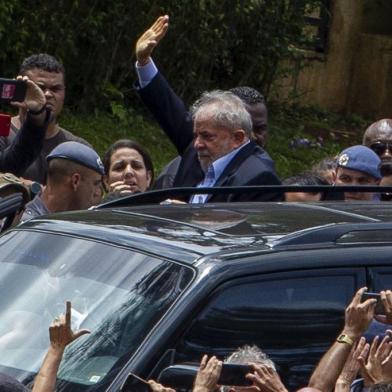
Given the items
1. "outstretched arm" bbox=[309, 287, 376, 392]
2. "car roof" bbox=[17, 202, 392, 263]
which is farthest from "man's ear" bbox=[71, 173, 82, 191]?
"outstretched arm" bbox=[309, 287, 376, 392]

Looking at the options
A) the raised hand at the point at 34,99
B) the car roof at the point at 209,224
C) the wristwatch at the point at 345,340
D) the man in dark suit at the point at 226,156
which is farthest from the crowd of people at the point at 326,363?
the raised hand at the point at 34,99

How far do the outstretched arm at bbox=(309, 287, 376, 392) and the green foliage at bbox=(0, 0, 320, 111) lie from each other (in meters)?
7.37

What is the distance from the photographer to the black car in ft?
13.8

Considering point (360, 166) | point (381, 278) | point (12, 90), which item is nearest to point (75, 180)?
point (12, 90)

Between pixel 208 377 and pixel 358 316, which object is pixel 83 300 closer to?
pixel 208 377

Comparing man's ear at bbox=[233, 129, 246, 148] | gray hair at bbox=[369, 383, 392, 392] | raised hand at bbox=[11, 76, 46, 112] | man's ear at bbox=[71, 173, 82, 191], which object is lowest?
gray hair at bbox=[369, 383, 392, 392]

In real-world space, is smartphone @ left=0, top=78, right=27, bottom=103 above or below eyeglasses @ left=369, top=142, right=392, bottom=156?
above

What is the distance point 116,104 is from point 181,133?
216 inches

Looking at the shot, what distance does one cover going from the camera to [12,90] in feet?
20.1

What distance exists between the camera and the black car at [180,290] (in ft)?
13.8

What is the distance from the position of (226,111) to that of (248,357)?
2670 mm

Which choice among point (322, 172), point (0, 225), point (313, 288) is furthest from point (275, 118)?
point (313, 288)

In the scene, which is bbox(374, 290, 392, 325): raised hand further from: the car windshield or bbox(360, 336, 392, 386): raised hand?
the car windshield

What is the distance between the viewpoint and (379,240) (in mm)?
4637
